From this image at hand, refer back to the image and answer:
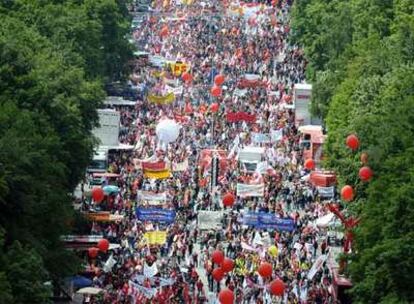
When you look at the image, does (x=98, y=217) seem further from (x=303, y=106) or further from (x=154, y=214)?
(x=303, y=106)

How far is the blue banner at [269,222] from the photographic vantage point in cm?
9000

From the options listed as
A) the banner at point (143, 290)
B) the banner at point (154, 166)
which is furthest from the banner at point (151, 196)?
the banner at point (143, 290)

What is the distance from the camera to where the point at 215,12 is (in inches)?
6294

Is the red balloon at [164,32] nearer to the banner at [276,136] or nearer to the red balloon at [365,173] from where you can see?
the banner at [276,136]

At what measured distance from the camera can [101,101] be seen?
103438mm

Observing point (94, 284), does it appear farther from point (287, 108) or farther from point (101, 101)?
point (287, 108)

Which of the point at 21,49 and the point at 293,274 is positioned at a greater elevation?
the point at 21,49

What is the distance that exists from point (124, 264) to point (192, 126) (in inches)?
1169

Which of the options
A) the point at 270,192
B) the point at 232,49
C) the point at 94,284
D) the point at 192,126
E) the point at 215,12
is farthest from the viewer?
the point at 215,12

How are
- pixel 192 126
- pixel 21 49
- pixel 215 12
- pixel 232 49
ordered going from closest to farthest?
pixel 21 49, pixel 192 126, pixel 232 49, pixel 215 12

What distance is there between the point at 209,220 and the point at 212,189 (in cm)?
656

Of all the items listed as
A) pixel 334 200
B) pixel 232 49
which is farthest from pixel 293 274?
pixel 232 49

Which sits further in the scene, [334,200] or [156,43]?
[156,43]

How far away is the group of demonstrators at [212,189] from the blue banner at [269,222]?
59 millimetres
